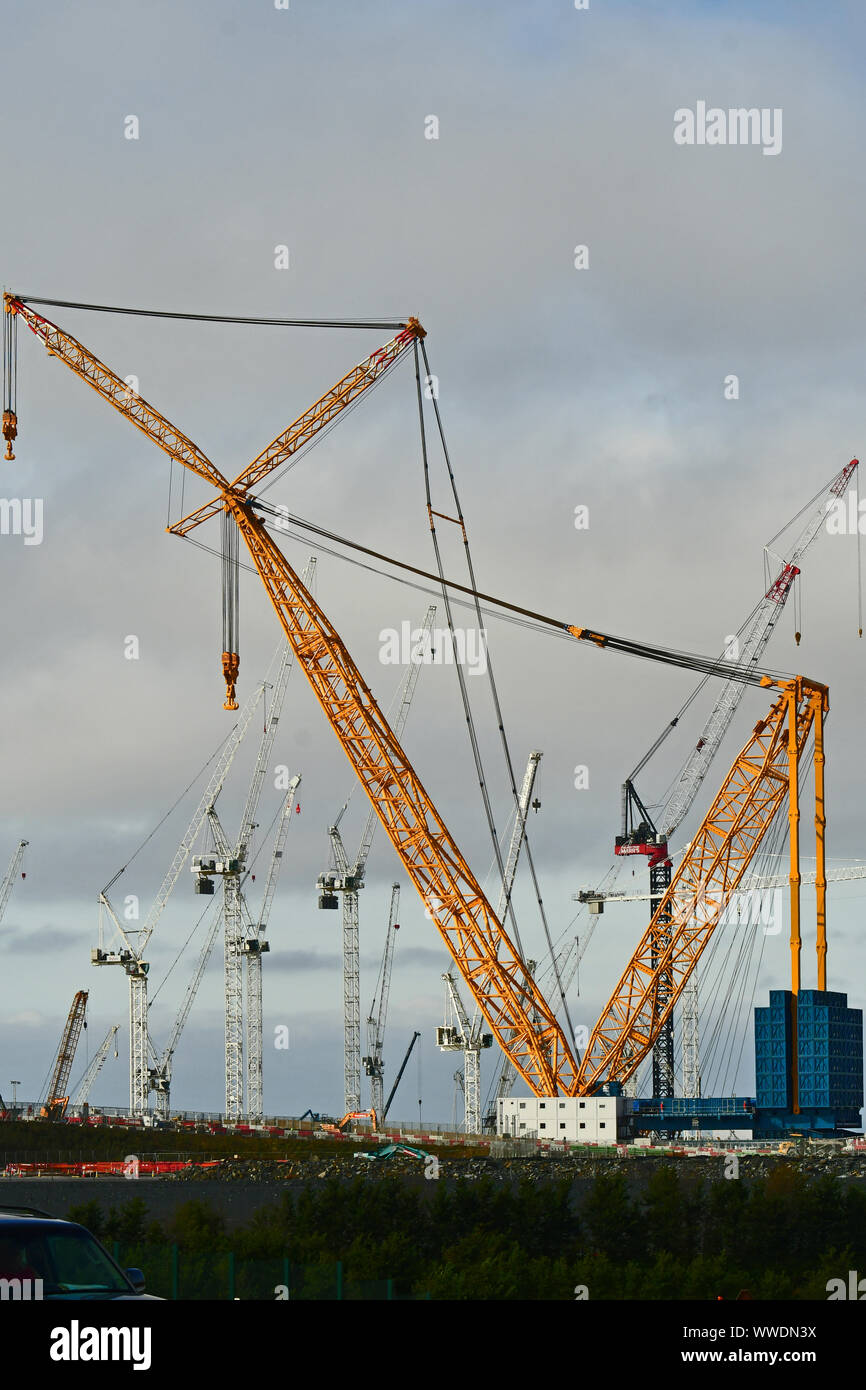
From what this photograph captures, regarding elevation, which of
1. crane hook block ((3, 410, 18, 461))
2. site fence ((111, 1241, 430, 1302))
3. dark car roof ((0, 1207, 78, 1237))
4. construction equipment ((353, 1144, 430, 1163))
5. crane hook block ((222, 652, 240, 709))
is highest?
crane hook block ((3, 410, 18, 461))

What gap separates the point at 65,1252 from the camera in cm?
2119

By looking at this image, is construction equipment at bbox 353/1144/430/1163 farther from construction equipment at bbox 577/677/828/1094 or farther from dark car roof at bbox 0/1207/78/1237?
dark car roof at bbox 0/1207/78/1237

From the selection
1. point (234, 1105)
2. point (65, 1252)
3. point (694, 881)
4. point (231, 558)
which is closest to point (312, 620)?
point (231, 558)

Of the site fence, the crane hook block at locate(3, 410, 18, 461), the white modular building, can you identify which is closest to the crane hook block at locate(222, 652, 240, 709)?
the crane hook block at locate(3, 410, 18, 461)

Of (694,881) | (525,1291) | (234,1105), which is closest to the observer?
(525,1291)

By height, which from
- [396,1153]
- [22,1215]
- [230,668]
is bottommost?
[396,1153]

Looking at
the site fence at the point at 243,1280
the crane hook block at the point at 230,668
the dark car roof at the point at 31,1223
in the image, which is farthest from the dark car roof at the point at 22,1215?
the crane hook block at the point at 230,668

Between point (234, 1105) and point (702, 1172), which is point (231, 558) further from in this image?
point (234, 1105)

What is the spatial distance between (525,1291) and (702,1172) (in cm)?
4755

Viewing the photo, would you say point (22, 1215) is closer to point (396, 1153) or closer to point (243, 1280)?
point (243, 1280)

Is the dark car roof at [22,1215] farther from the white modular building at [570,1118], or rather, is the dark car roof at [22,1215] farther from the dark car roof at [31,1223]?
the white modular building at [570,1118]

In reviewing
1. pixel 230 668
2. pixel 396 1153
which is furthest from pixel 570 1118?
pixel 230 668
